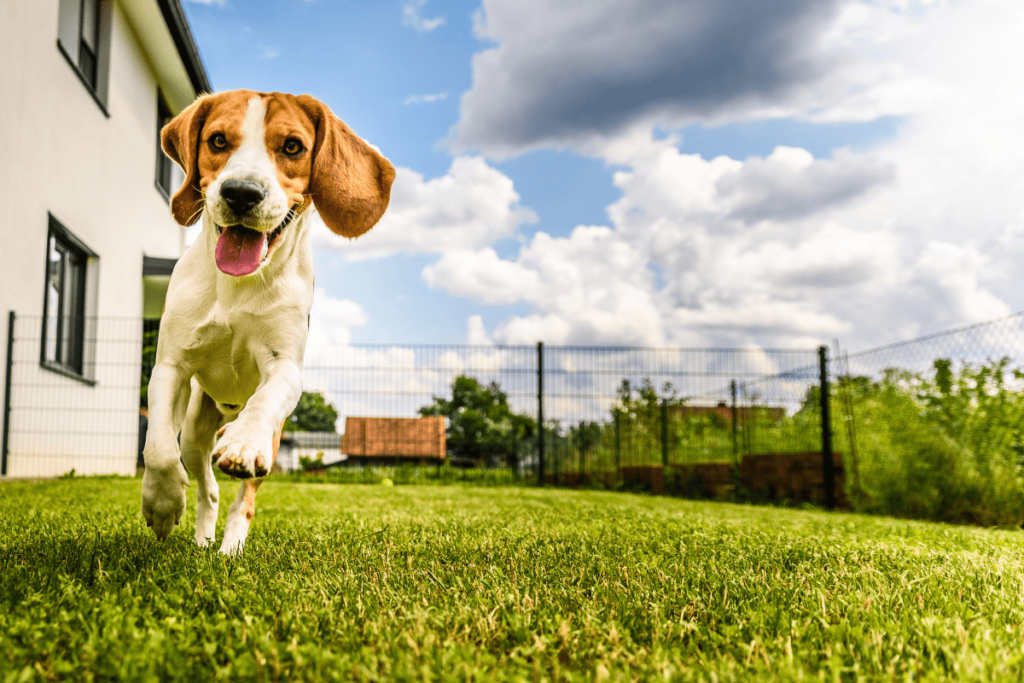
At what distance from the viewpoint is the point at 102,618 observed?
1.55 m

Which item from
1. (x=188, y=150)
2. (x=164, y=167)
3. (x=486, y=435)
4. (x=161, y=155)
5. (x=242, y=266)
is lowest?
(x=486, y=435)

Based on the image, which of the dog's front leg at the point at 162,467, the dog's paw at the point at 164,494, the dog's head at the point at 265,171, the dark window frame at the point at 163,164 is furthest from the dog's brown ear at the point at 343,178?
the dark window frame at the point at 163,164

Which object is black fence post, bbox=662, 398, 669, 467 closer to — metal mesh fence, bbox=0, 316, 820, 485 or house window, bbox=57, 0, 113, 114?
metal mesh fence, bbox=0, 316, 820, 485

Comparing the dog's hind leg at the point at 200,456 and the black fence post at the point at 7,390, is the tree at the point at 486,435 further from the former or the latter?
the dog's hind leg at the point at 200,456

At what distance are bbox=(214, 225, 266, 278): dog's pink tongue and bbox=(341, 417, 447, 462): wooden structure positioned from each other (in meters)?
8.66

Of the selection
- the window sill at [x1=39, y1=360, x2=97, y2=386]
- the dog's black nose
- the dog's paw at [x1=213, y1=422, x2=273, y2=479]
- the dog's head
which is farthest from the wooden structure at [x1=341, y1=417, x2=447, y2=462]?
the dog's paw at [x1=213, y1=422, x2=273, y2=479]

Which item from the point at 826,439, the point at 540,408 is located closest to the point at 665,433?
the point at 540,408

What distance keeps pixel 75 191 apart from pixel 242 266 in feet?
26.9

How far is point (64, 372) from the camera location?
8.90 meters

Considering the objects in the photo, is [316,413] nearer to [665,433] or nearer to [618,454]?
[618,454]

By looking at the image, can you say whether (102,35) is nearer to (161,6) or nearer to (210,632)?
(161,6)

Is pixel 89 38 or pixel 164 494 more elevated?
pixel 89 38

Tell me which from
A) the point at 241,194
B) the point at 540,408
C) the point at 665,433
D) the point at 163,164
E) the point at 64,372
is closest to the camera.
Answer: the point at 241,194

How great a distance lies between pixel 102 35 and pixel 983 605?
1184cm
